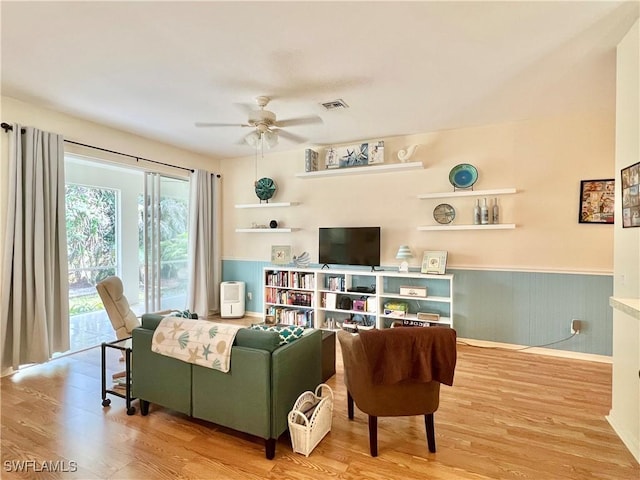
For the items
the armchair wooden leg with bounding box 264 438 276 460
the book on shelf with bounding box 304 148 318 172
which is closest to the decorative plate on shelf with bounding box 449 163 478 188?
the book on shelf with bounding box 304 148 318 172

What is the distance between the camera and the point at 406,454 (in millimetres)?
2053

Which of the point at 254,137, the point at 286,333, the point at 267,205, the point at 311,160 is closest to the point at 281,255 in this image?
the point at 267,205

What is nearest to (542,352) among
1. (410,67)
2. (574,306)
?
(574,306)

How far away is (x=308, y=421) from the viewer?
203 centimetres

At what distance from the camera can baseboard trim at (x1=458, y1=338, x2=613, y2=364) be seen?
140 inches

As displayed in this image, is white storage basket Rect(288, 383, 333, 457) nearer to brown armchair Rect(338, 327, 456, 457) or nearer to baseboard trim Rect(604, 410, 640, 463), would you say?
brown armchair Rect(338, 327, 456, 457)

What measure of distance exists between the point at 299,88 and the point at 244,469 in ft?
9.70

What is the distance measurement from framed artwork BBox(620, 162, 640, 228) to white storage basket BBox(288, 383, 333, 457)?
2266mm

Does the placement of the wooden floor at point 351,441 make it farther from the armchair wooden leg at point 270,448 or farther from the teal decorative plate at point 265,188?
the teal decorative plate at point 265,188

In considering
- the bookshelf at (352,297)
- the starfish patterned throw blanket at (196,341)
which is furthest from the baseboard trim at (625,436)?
the starfish patterned throw blanket at (196,341)

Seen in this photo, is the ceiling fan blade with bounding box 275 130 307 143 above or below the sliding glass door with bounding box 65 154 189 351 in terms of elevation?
above

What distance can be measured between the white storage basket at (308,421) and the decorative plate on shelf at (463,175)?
3.06 metres

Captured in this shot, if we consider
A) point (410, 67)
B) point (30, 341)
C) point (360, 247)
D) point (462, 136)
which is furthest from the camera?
point (360, 247)

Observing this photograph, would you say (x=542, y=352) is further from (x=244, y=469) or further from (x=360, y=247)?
(x=244, y=469)
